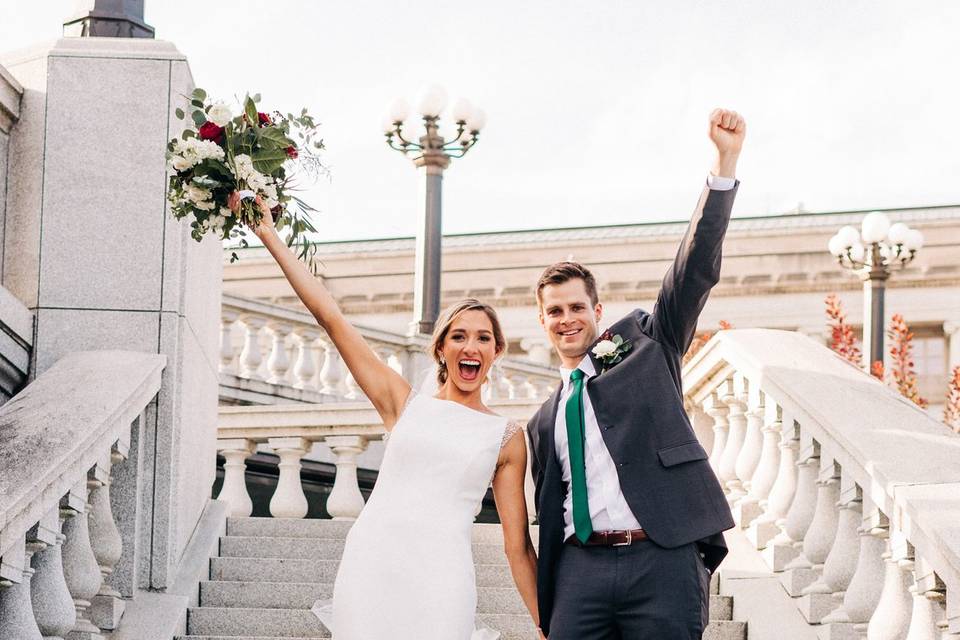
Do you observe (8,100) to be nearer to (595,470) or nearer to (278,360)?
(595,470)

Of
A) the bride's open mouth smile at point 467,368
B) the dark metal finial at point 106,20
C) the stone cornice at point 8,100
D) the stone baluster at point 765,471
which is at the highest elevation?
the dark metal finial at point 106,20

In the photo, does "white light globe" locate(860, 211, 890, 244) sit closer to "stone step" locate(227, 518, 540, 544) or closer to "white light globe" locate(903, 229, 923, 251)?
"white light globe" locate(903, 229, 923, 251)

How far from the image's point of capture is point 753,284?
2950 centimetres

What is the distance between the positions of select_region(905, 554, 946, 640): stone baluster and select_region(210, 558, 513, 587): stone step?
2.53 meters

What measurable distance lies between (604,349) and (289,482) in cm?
420

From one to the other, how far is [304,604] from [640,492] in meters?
2.83

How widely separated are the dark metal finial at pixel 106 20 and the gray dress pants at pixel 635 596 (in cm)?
388

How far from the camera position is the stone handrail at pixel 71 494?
4.59m

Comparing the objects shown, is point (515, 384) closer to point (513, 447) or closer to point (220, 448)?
point (220, 448)

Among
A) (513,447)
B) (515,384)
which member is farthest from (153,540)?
(515,384)

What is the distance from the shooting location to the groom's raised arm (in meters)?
4.52

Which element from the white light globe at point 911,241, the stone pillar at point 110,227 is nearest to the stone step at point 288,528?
the stone pillar at point 110,227

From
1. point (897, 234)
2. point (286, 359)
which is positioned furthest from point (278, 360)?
point (897, 234)

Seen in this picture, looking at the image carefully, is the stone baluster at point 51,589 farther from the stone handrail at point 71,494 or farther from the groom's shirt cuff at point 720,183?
the groom's shirt cuff at point 720,183
